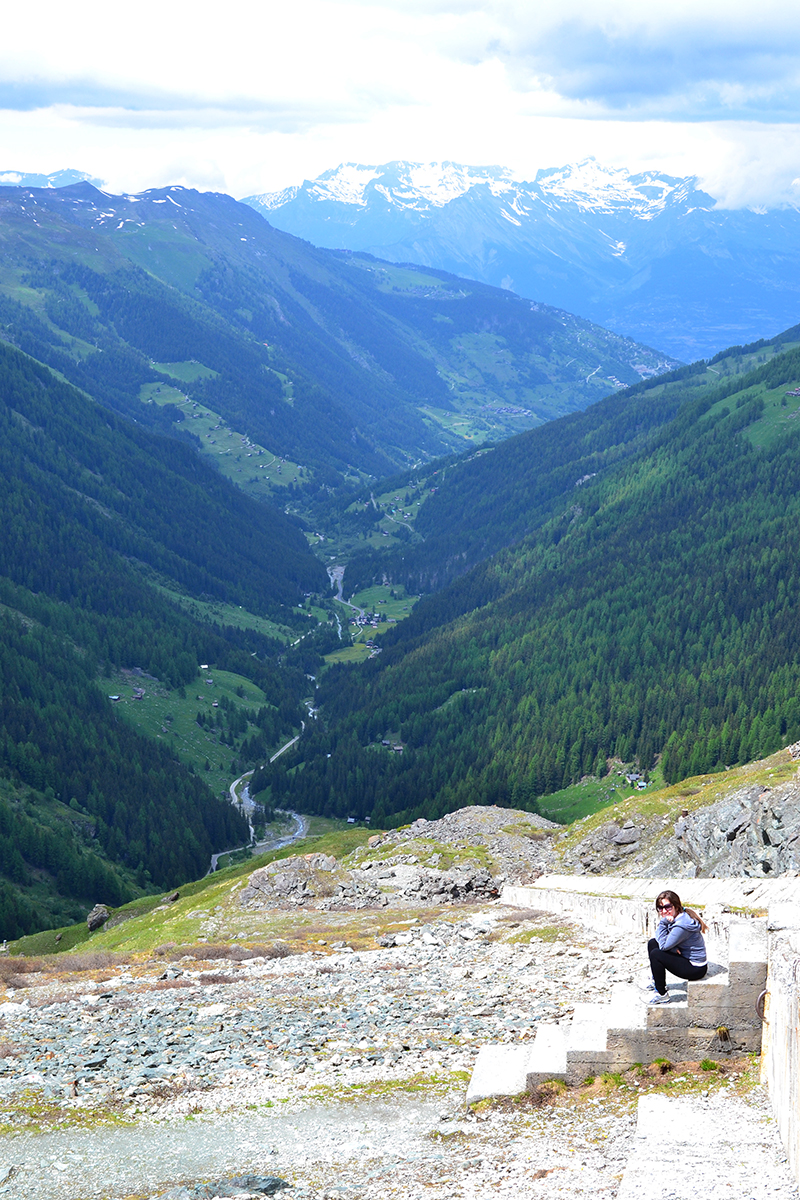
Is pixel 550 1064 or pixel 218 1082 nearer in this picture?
pixel 550 1064

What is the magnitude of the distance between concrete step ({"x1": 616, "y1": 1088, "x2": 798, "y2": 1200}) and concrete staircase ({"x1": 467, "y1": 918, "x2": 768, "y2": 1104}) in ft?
6.82

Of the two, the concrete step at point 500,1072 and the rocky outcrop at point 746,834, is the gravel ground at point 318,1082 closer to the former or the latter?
the concrete step at point 500,1072

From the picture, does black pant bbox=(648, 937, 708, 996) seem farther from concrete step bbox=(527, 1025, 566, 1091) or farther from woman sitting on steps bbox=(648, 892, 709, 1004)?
concrete step bbox=(527, 1025, 566, 1091)

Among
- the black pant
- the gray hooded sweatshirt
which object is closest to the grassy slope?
the black pant

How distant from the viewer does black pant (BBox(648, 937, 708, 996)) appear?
2464 cm

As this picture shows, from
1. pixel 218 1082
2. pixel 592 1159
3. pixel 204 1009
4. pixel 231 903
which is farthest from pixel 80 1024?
pixel 231 903

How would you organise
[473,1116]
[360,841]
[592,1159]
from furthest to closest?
1. [360,841]
2. [473,1116]
3. [592,1159]

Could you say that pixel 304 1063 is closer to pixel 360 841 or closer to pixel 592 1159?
pixel 592 1159

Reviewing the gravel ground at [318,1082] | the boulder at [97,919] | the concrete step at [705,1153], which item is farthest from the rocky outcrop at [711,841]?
the boulder at [97,919]

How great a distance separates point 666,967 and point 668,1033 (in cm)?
191

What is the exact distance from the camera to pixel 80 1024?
Result: 120 ft

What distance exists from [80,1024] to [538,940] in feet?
62.2

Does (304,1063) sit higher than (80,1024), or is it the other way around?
(304,1063)

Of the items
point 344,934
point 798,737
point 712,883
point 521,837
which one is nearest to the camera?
point 712,883
